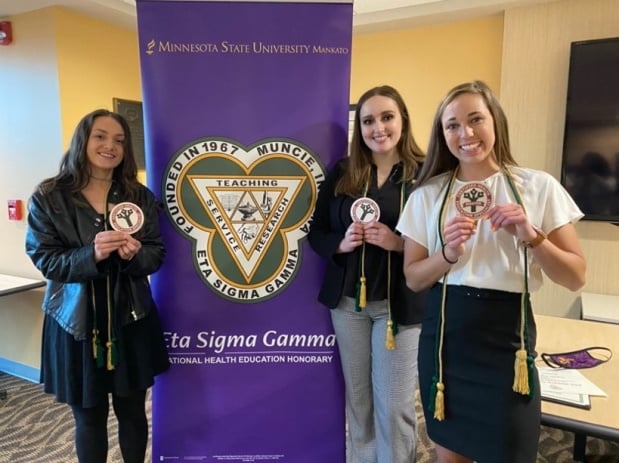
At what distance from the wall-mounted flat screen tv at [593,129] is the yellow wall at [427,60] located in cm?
56

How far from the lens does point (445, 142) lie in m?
1.27

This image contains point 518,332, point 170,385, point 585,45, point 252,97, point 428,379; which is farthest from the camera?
point 585,45

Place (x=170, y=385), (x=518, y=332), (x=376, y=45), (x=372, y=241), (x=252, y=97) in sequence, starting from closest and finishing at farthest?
1. (x=518, y=332)
2. (x=372, y=241)
3. (x=252, y=97)
4. (x=170, y=385)
5. (x=376, y=45)

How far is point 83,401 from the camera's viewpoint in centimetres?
156

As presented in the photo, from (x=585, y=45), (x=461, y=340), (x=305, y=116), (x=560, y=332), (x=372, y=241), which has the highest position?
(x=585, y=45)

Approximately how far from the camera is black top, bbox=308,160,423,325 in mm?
1595

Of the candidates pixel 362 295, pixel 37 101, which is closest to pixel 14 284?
pixel 37 101

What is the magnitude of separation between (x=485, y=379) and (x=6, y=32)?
3.41 metres

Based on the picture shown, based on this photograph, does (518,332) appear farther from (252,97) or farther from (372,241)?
(252,97)

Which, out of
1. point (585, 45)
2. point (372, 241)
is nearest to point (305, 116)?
point (372, 241)

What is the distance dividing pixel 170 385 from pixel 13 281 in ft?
5.86

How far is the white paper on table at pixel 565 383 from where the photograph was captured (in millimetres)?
1352

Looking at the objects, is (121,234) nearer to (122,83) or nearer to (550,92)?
(122,83)

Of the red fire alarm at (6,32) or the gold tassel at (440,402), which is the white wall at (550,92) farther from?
the red fire alarm at (6,32)
